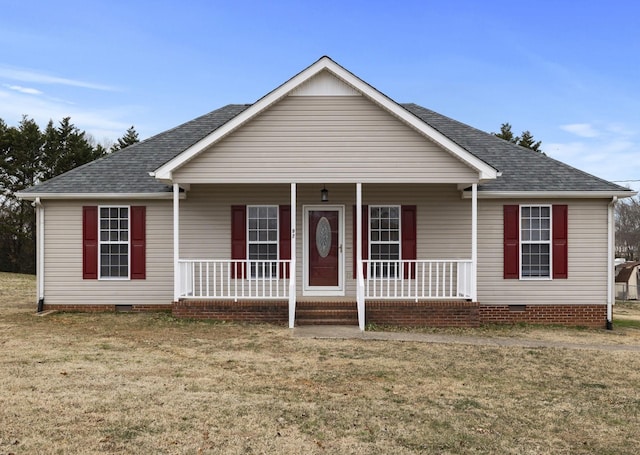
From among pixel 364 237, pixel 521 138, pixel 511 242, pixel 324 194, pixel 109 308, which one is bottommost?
pixel 109 308

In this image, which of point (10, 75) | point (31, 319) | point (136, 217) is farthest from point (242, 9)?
point (10, 75)

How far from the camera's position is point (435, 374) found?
7.30 m

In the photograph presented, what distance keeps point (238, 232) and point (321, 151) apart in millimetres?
2907

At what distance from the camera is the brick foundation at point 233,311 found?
1138cm

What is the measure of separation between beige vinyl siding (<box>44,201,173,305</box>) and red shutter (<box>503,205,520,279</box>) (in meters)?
7.91

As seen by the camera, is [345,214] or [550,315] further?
[345,214]

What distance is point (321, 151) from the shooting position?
Result: 11.5 meters

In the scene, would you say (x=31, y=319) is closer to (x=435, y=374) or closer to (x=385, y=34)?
(x=435, y=374)

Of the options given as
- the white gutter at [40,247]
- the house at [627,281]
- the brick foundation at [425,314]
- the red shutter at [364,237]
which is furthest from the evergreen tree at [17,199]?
the house at [627,281]

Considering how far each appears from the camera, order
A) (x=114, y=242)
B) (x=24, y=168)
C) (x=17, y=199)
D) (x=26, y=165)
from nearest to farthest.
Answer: (x=114, y=242)
(x=17, y=199)
(x=24, y=168)
(x=26, y=165)

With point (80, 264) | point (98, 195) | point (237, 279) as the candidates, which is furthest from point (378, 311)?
point (80, 264)

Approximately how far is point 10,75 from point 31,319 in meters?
28.1

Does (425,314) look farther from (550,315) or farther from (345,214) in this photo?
(550,315)

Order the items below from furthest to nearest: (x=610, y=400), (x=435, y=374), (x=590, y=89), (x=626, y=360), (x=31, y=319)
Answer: (x=590, y=89), (x=31, y=319), (x=626, y=360), (x=435, y=374), (x=610, y=400)
